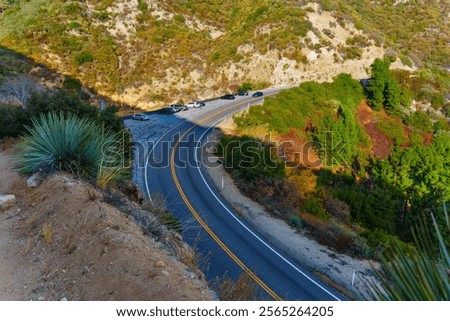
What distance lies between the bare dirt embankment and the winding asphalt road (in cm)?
188

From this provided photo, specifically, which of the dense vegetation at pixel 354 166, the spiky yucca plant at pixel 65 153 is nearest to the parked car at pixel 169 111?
the dense vegetation at pixel 354 166

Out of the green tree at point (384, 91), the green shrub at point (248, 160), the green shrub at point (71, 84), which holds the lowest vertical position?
the green shrub at point (71, 84)

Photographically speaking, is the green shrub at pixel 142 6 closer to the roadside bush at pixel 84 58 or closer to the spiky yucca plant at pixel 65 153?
the roadside bush at pixel 84 58

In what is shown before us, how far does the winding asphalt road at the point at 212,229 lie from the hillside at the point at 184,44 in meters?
22.0

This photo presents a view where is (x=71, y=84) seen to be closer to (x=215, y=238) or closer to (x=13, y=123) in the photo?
(x=13, y=123)

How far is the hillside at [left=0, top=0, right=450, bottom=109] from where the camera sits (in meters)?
51.4

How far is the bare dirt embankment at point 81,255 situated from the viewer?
6.26 meters

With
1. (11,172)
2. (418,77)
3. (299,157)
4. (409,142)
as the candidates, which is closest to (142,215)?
(11,172)

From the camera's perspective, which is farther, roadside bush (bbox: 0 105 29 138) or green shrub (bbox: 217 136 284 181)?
green shrub (bbox: 217 136 284 181)

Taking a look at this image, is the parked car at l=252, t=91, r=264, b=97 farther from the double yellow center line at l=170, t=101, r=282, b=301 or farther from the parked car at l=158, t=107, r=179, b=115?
the double yellow center line at l=170, t=101, r=282, b=301

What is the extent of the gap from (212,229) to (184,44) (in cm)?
4797

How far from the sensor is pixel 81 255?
7.10m

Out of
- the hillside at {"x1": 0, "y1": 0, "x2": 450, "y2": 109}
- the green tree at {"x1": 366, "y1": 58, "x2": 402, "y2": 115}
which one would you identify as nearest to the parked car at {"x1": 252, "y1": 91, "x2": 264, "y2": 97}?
the hillside at {"x1": 0, "y1": 0, "x2": 450, "y2": 109}

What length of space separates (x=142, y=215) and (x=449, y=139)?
153ft
